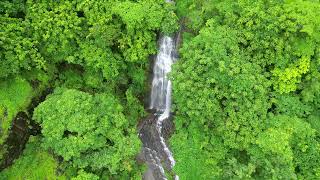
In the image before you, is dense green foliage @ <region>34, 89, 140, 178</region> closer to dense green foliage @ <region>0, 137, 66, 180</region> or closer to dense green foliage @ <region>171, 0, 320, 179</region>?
dense green foliage @ <region>0, 137, 66, 180</region>

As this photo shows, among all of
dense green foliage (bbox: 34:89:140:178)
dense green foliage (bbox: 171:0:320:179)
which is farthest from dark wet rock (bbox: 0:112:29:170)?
dense green foliage (bbox: 171:0:320:179)

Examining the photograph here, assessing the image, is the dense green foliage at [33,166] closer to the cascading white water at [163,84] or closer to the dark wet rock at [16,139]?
the dark wet rock at [16,139]

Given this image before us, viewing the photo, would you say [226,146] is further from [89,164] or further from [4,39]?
[4,39]

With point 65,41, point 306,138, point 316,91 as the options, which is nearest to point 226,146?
point 306,138

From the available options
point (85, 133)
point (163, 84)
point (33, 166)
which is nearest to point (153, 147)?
point (163, 84)

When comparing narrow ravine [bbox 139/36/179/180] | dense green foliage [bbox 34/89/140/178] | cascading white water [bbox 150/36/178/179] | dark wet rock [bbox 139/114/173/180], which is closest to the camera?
dense green foliage [bbox 34/89/140/178]

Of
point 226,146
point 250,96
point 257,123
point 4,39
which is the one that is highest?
point 4,39
